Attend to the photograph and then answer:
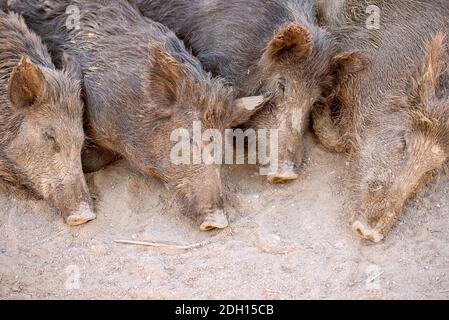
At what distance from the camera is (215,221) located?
5.24 metres

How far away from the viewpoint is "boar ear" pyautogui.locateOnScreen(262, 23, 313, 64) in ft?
17.1

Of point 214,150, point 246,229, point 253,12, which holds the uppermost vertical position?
point 253,12

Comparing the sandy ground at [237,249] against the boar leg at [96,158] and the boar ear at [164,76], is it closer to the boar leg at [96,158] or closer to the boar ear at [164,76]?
the boar leg at [96,158]

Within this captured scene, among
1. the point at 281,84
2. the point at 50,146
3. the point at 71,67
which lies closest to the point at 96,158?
the point at 50,146

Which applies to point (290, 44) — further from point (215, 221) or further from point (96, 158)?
point (96, 158)

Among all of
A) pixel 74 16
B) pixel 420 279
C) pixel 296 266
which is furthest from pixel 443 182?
pixel 74 16

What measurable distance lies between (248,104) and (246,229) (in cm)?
79

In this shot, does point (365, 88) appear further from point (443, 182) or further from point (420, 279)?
point (420, 279)

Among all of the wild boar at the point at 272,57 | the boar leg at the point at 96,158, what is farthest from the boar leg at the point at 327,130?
the boar leg at the point at 96,158

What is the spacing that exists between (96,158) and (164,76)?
2.76ft

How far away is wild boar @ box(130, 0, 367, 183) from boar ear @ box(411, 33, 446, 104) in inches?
18.0

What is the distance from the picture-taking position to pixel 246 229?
5336 millimetres

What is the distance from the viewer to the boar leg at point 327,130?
5.80 metres

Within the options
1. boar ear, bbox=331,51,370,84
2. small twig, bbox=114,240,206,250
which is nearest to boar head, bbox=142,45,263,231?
small twig, bbox=114,240,206,250
